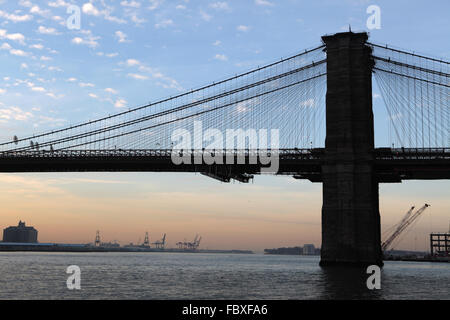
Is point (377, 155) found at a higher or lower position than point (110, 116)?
Result: lower

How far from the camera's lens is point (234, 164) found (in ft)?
231

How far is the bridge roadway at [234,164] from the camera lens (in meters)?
63.6

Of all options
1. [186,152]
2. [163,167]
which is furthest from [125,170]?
[186,152]

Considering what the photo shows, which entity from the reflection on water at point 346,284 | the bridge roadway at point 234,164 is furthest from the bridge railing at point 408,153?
the reflection on water at point 346,284

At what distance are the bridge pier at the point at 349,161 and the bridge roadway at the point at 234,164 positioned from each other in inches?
79.5

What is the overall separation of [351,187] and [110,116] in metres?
39.0

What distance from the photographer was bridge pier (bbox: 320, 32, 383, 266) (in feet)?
202

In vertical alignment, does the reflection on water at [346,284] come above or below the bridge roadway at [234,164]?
below

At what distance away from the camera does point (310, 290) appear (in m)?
43.7

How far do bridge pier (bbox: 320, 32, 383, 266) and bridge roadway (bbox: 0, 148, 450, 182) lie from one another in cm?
202

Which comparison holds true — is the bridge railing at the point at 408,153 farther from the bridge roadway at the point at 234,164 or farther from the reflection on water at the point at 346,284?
the reflection on water at the point at 346,284

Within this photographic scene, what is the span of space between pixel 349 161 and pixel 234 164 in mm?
15025
